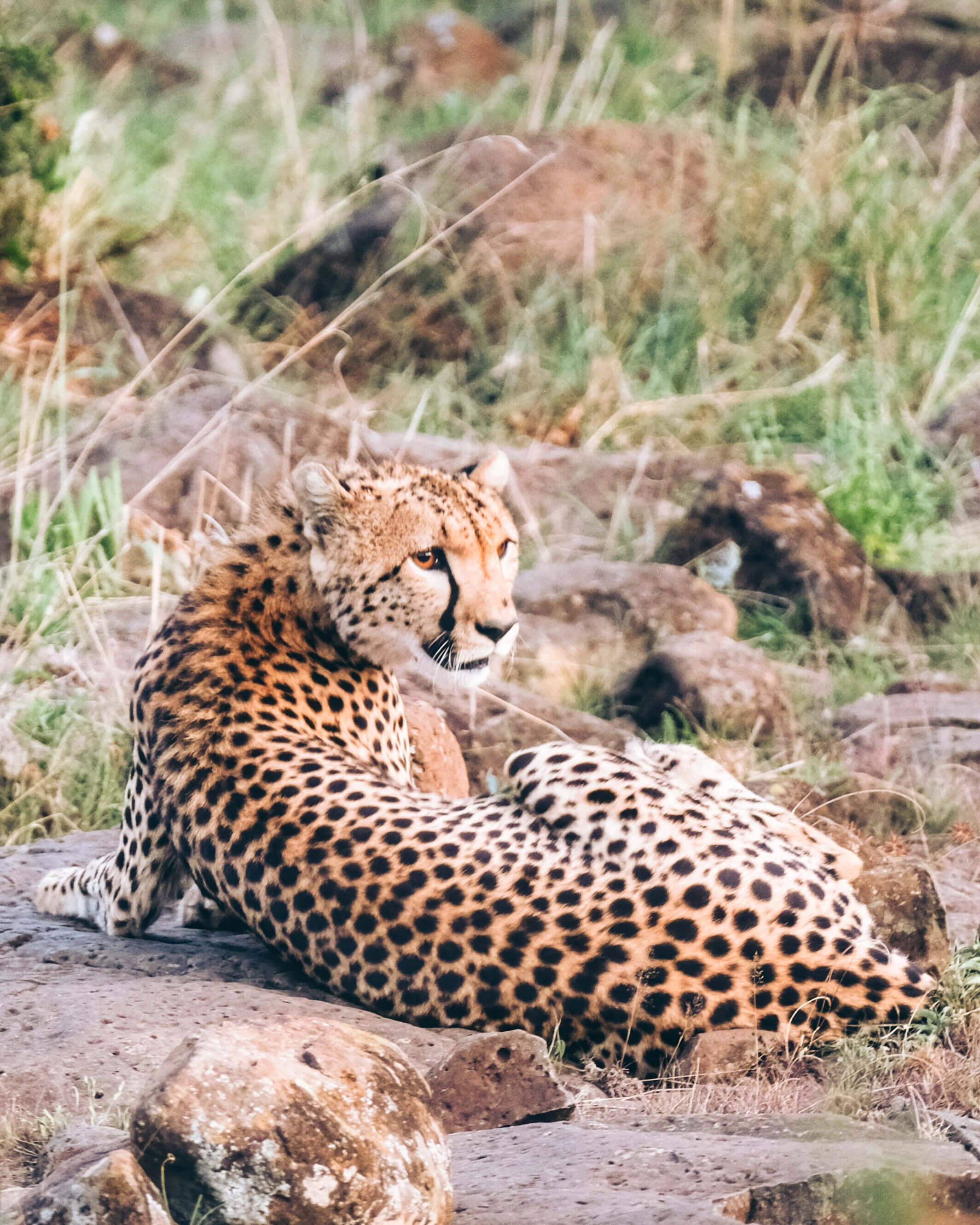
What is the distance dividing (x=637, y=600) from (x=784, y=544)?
0.80 metres

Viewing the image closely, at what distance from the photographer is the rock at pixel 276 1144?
1.89 m

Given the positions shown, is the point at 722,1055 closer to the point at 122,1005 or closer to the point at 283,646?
the point at 122,1005

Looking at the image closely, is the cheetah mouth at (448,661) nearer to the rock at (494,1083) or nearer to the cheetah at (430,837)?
the cheetah at (430,837)

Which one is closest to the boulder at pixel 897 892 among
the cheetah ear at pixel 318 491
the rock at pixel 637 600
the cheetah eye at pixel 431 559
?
the cheetah eye at pixel 431 559

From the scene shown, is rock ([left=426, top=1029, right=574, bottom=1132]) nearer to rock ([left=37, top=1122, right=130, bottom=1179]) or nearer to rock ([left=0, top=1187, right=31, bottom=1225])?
rock ([left=37, top=1122, right=130, bottom=1179])

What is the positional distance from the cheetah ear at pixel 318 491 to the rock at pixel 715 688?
5.78ft

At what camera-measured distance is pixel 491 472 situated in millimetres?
3906

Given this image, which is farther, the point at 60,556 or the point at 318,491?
the point at 60,556

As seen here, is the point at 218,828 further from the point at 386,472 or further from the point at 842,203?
the point at 842,203

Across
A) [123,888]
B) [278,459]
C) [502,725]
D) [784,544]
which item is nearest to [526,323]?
[278,459]

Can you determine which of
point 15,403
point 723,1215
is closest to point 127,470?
point 15,403

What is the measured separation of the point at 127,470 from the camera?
5.96m

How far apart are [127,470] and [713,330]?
345 cm

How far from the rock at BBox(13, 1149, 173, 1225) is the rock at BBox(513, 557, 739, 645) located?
389cm
